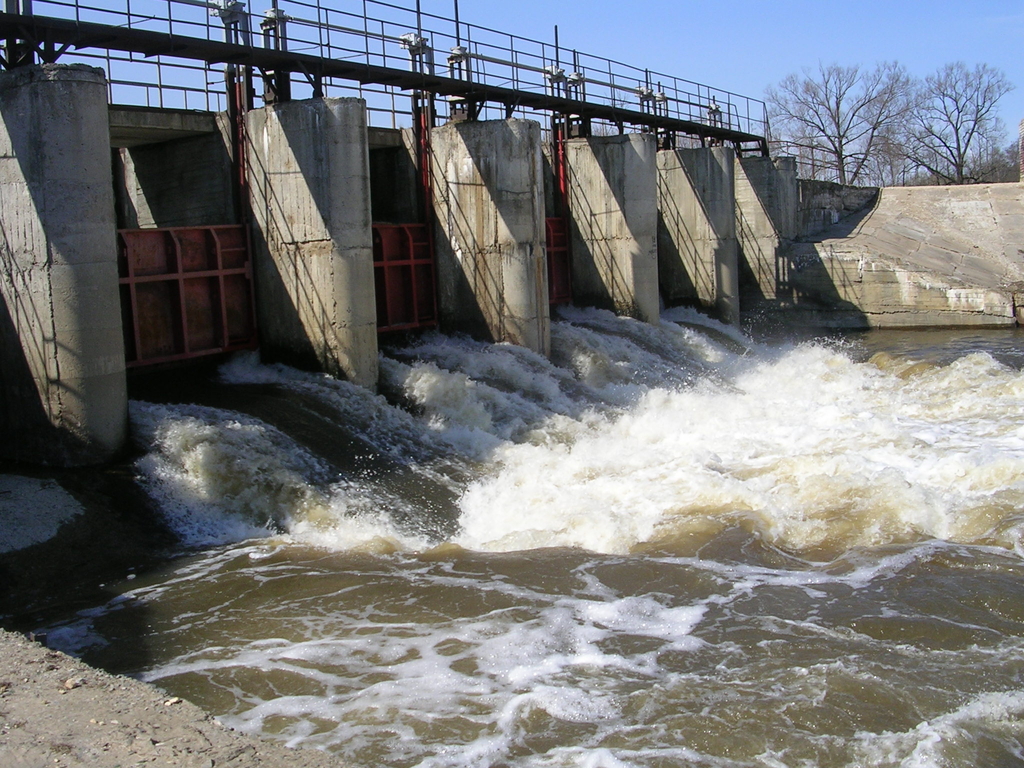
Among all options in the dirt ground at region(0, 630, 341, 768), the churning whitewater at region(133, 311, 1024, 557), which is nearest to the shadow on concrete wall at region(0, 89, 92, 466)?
the churning whitewater at region(133, 311, 1024, 557)

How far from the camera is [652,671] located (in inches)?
256

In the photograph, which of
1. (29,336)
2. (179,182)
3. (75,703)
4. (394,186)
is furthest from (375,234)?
(75,703)

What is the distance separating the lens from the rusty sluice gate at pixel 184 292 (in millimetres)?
12680

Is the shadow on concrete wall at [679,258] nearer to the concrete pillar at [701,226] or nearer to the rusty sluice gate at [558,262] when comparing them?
the concrete pillar at [701,226]

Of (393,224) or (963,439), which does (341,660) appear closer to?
(963,439)

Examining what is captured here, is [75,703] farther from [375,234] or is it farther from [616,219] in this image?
[616,219]

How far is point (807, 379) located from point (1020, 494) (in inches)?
339

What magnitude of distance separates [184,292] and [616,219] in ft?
34.1

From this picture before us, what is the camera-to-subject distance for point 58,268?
982 centimetres

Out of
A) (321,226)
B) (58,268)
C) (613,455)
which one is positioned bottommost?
(613,455)

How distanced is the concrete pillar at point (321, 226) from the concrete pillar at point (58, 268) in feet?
11.4

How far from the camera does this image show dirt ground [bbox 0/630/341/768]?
4523 mm

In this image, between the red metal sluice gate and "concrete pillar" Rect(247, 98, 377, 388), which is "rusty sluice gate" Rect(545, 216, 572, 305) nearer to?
the red metal sluice gate

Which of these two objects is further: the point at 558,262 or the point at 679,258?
the point at 679,258
